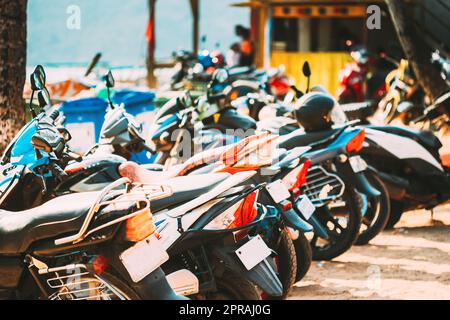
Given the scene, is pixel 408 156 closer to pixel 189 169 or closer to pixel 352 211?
pixel 352 211

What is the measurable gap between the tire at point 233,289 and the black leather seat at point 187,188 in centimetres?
40

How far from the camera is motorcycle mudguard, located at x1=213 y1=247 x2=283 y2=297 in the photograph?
16.2 feet

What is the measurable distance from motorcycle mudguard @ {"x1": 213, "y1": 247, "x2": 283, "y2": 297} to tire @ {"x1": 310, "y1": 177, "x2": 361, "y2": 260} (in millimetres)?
2407

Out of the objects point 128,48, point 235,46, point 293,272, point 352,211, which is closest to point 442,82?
point 352,211

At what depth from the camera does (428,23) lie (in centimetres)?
2386

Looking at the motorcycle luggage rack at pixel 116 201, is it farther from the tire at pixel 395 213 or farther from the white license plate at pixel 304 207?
the tire at pixel 395 213

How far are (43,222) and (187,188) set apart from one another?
72cm

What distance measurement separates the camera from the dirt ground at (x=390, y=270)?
6.62 m

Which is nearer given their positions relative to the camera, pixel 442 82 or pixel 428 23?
pixel 442 82

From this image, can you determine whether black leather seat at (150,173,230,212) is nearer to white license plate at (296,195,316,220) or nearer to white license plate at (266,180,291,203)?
white license plate at (266,180,291,203)

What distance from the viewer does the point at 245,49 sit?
2131 centimetres

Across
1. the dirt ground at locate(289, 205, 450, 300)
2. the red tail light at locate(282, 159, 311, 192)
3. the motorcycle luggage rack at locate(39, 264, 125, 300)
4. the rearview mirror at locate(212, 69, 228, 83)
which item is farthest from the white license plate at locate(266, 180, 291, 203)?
the rearview mirror at locate(212, 69, 228, 83)

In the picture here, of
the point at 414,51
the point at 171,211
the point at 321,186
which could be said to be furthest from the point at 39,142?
the point at 414,51
